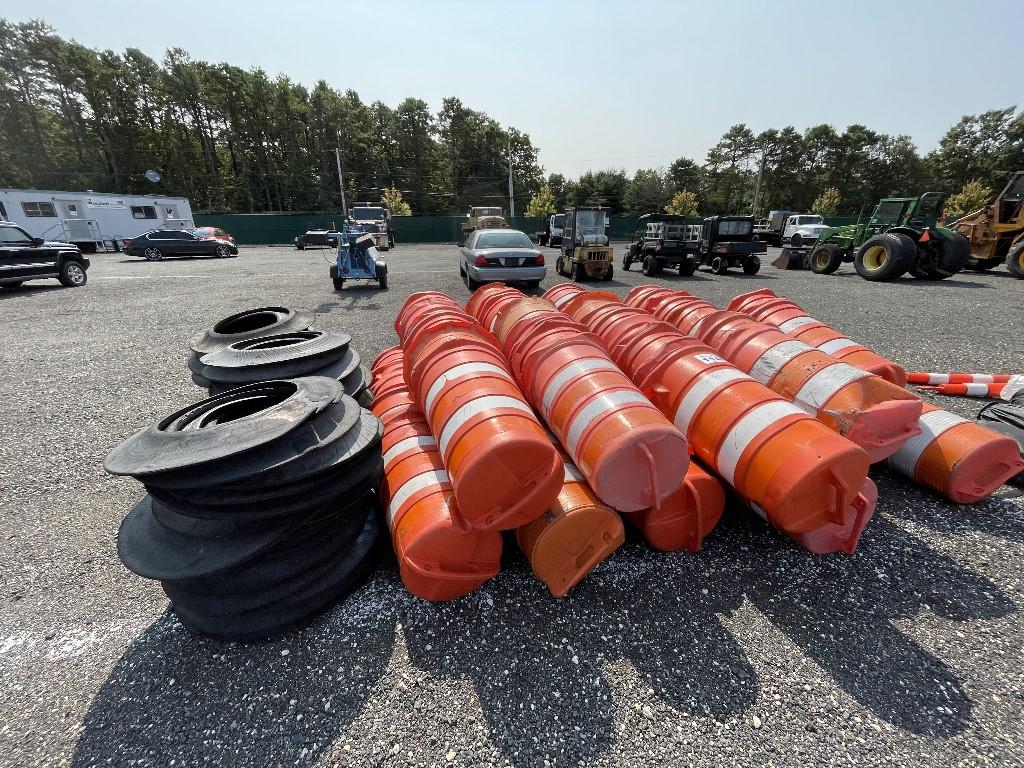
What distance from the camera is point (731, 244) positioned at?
16.3 metres

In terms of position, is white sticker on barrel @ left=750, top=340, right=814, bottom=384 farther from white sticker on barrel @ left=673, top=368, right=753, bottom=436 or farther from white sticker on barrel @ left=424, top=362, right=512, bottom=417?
white sticker on barrel @ left=424, top=362, right=512, bottom=417

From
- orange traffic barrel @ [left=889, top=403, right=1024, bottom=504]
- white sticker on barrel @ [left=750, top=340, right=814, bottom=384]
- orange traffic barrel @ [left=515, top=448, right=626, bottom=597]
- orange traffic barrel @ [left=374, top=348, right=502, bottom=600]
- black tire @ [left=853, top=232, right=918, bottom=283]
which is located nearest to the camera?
orange traffic barrel @ [left=374, top=348, right=502, bottom=600]

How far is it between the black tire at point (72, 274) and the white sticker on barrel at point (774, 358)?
19.6 m

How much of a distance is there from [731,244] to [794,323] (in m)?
14.3

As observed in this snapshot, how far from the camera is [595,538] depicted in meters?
2.50

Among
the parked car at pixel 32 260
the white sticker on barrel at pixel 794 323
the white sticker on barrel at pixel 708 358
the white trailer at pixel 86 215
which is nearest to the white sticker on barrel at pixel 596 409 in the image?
the white sticker on barrel at pixel 708 358

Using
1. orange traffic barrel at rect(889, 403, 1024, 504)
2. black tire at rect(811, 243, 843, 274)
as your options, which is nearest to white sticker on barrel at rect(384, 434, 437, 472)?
orange traffic barrel at rect(889, 403, 1024, 504)

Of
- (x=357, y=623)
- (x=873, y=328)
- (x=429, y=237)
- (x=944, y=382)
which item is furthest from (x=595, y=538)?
(x=429, y=237)

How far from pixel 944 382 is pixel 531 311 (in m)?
5.42

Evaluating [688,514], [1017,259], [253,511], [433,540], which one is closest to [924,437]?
[688,514]

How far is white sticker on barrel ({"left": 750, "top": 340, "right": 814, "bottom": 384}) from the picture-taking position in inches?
127

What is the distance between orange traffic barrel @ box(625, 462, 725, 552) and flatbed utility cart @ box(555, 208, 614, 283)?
1290cm

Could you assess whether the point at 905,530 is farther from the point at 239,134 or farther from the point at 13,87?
the point at 13,87

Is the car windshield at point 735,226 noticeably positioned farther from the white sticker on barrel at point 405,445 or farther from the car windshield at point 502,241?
the white sticker on barrel at point 405,445
